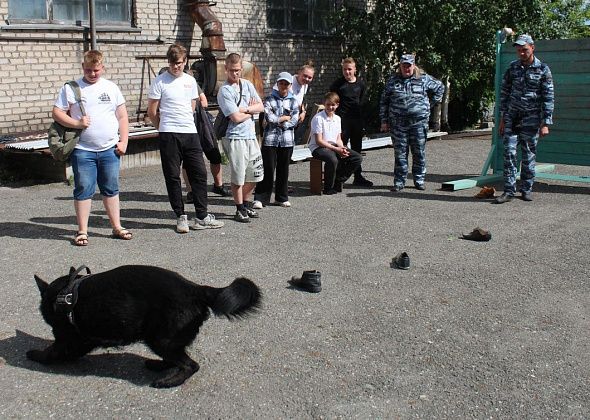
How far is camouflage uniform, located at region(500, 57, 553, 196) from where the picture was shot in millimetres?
8609

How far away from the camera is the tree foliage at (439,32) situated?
49.6 feet

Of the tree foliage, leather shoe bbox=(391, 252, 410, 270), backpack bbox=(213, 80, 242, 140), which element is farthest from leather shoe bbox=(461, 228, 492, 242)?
the tree foliage

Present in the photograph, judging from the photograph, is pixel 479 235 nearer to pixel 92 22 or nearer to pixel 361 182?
pixel 361 182

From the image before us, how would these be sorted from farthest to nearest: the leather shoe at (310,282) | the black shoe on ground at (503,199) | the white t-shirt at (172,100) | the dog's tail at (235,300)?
the black shoe on ground at (503,199) → the white t-shirt at (172,100) → the leather shoe at (310,282) → the dog's tail at (235,300)

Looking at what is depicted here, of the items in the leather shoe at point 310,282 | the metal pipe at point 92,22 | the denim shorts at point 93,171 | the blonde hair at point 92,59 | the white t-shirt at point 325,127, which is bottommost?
the leather shoe at point 310,282

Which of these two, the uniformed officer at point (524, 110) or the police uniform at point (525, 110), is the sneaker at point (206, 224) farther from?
the police uniform at point (525, 110)

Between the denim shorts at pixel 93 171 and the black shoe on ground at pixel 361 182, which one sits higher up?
the denim shorts at pixel 93 171

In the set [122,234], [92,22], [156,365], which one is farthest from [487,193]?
[92,22]

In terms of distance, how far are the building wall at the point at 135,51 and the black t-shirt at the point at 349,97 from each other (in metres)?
4.72

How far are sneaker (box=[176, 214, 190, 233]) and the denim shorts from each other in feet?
2.33

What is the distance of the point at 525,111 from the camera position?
28.7ft

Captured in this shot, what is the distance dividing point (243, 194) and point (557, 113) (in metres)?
4.70

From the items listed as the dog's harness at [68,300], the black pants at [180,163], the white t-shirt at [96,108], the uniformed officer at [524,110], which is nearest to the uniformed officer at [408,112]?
the uniformed officer at [524,110]

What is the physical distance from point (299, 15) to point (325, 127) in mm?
8164
